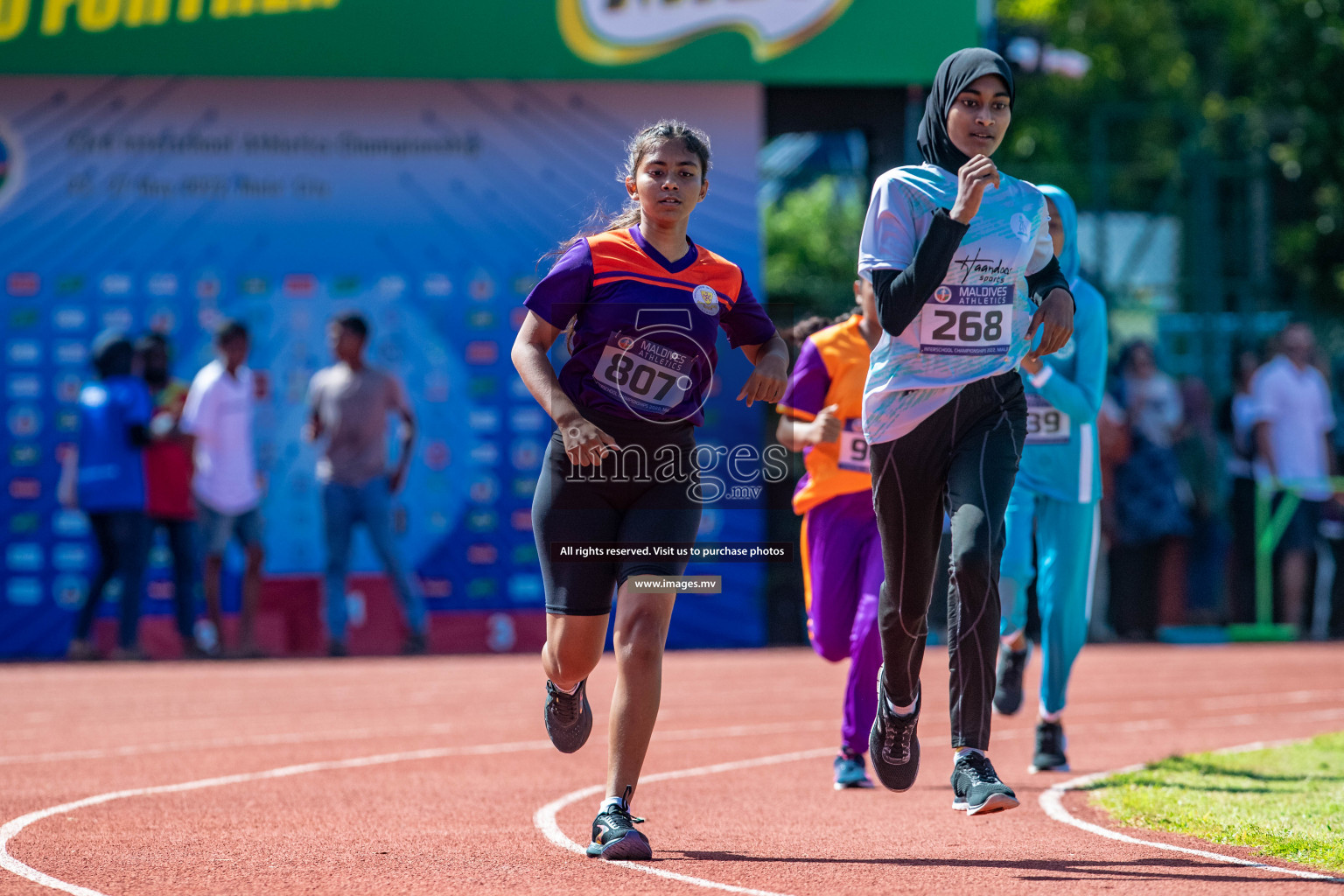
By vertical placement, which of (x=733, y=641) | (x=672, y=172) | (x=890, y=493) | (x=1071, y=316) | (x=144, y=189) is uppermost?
(x=144, y=189)

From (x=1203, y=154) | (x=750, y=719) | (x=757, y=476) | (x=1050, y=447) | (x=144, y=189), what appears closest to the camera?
(x=757, y=476)

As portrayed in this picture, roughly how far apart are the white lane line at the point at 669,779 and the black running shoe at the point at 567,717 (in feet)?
1.07

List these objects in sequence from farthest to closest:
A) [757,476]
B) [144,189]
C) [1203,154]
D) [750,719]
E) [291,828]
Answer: [1203,154] → [144,189] → [750,719] → [757,476] → [291,828]

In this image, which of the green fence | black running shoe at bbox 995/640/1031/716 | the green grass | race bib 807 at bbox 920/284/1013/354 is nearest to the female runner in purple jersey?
race bib 807 at bbox 920/284/1013/354

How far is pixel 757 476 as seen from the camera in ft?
23.0

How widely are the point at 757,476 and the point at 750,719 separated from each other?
3.72m

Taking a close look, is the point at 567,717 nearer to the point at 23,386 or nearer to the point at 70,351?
the point at 70,351

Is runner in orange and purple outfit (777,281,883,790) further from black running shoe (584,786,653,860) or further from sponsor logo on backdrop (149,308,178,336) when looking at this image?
sponsor logo on backdrop (149,308,178,336)

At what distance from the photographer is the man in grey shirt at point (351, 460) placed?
47.0 ft

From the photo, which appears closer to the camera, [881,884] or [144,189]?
[881,884]

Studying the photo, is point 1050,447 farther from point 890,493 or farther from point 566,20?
point 566,20

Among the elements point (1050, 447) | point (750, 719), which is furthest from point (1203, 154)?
point (1050, 447)

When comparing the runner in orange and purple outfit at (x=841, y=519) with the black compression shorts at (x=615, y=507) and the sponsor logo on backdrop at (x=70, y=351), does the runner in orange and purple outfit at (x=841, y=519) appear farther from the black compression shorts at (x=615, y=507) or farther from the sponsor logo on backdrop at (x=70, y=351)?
the sponsor logo on backdrop at (x=70, y=351)

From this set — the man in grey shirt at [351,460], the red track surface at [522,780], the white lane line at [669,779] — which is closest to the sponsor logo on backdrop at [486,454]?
the man in grey shirt at [351,460]
